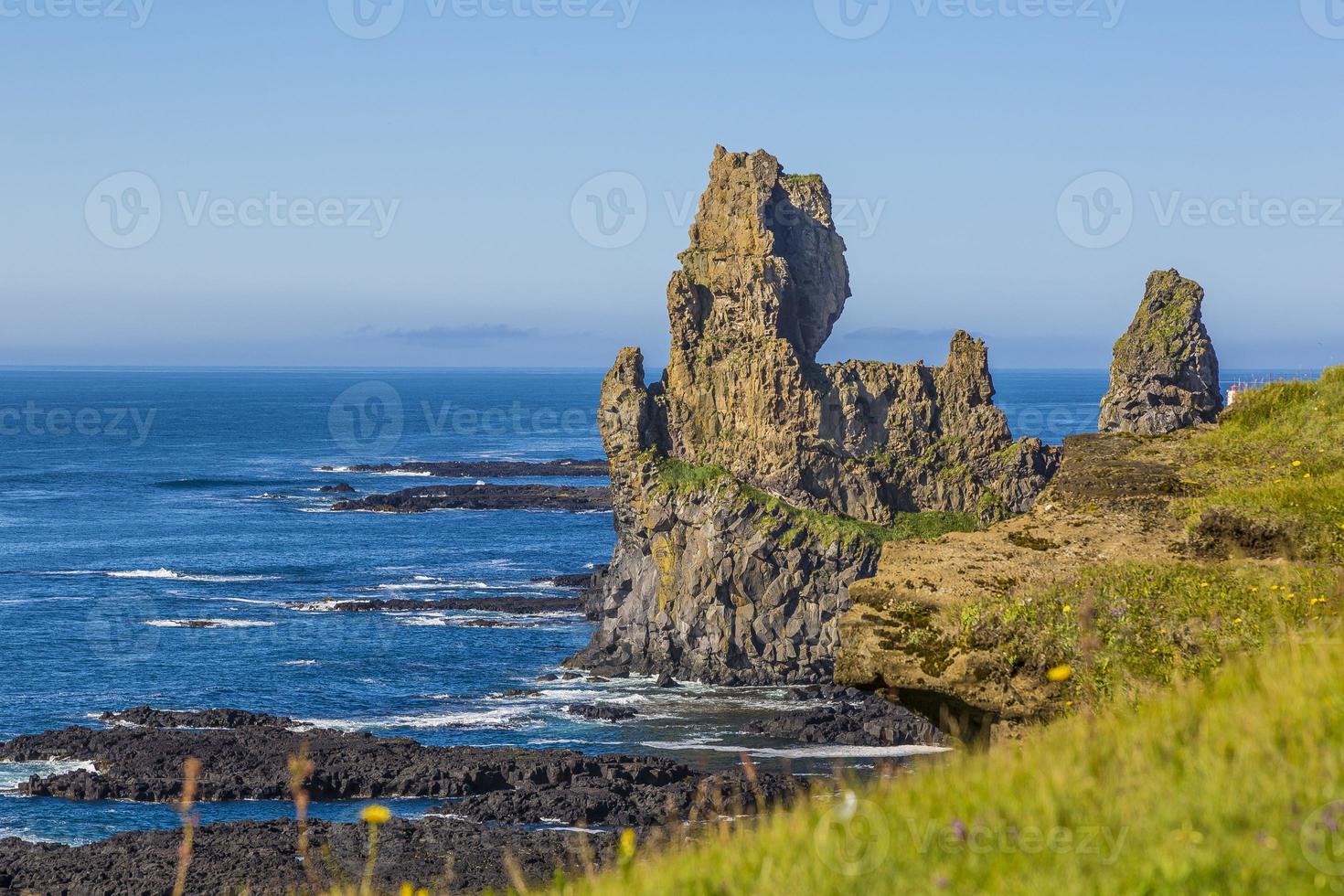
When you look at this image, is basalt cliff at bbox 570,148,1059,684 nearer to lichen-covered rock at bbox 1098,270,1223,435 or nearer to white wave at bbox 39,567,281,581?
lichen-covered rock at bbox 1098,270,1223,435

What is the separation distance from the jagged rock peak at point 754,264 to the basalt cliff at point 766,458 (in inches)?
4.8

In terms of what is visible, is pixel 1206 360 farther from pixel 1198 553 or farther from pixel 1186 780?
pixel 1186 780

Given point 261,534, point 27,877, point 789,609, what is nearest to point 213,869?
point 27,877

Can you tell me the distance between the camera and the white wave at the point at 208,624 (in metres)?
78.4

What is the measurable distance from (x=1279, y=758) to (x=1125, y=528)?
9626 mm

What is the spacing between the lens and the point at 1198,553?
1426 cm

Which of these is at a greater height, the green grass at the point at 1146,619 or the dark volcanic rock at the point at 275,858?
the green grass at the point at 1146,619

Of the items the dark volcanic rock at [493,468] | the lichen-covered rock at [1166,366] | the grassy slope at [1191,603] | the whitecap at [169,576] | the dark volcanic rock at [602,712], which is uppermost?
the lichen-covered rock at [1166,366]

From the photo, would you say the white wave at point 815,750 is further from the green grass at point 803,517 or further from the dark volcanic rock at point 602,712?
the green grass at point 803,517

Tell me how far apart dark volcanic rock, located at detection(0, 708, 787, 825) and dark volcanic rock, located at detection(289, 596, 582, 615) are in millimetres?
30944

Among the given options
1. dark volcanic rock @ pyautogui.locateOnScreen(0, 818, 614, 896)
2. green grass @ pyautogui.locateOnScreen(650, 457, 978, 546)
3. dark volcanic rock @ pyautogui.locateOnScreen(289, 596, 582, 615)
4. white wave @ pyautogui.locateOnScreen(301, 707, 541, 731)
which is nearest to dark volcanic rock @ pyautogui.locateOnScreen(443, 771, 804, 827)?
dark volcanic rock @ pyautogui.locateOnScreen(0, 818, 614, 896)

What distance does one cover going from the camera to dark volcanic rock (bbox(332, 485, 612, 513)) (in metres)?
137

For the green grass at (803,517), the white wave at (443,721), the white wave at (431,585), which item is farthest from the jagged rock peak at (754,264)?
the white wave at (443,721)

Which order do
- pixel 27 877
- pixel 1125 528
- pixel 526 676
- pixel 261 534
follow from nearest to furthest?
pixel 1125 528, pixel 27 877, pixel 526 676, pixel 261 534
